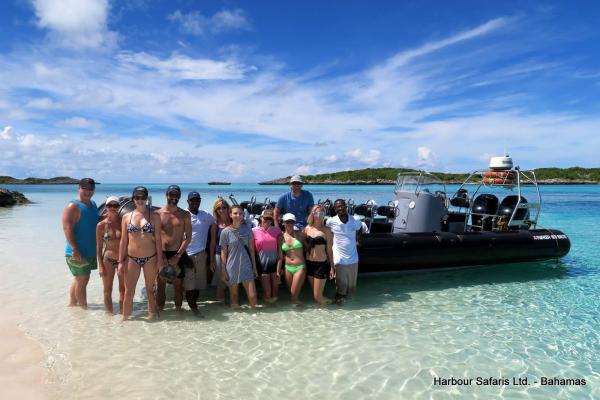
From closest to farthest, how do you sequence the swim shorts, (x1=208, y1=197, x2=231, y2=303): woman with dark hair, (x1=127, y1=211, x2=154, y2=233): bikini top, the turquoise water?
1. the turquoise water
2. (x1=127, y1=211, x2=154, y2=233): bikini top
3. (x1=208, y1=197, x2=231, y2=303): woman with dark hair
4. the swim shorts

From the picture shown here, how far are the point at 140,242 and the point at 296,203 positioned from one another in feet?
6.89

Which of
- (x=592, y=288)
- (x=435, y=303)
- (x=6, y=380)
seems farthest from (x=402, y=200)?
(x=6, y=380)

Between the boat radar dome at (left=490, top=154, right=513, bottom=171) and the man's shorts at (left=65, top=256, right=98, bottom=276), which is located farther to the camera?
the boat radar dome at (left=490, top=154, right=513, bottom=171)

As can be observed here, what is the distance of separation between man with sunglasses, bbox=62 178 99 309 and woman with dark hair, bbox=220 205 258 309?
1587 mm

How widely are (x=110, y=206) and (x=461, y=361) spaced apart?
165 inches

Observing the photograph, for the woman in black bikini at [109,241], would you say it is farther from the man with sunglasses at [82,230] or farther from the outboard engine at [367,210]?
the outboard engine at [367,210]

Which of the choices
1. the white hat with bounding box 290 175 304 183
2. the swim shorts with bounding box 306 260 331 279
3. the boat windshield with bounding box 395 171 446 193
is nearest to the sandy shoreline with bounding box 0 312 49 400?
the swim shorts with bounding box 306 260 331 279

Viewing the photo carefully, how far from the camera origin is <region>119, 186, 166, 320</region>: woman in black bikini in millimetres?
4617

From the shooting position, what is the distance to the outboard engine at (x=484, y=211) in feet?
29.0

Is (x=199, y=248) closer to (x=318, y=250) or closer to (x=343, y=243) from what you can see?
(x=318, y=250)

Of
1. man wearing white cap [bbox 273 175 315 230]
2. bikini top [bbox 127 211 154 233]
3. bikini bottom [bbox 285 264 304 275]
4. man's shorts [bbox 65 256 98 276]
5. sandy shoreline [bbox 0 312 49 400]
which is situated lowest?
sandy shoreline [bbox 0 312 49 400]

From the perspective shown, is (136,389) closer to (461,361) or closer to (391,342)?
(391,342)

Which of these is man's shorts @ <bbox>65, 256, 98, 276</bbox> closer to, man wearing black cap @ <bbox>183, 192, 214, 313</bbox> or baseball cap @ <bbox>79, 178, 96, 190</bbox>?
baseball cap @ <bbox>79, 178, 96, 190</bbox>

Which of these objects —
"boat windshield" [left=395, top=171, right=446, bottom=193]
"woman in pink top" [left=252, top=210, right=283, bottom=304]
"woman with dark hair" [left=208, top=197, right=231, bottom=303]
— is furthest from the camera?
"boat windshield" [left=395, top=171, right=446, bottom=193]
